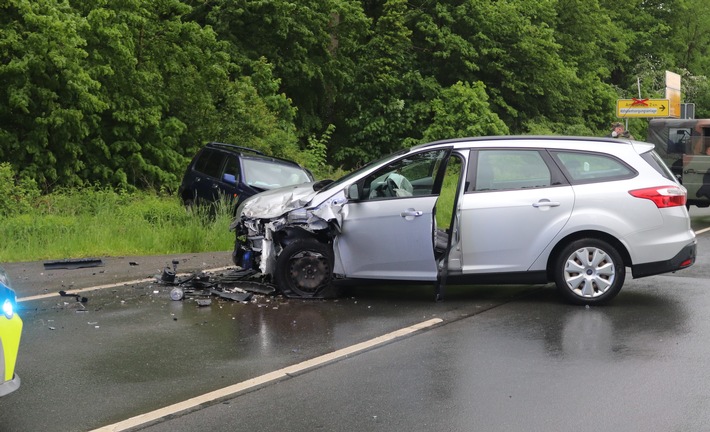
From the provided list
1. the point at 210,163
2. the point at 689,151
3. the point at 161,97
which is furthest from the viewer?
the point at 161,97

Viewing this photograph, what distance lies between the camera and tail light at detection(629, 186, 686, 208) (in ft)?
29.1

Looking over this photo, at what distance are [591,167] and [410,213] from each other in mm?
2024

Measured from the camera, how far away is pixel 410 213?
888cm

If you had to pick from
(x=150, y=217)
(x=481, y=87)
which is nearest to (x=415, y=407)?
(x=150, y=217)

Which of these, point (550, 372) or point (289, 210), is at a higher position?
point (289, 210)

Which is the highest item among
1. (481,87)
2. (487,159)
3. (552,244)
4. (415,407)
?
(481,87)

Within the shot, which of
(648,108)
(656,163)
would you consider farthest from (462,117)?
(656,163)

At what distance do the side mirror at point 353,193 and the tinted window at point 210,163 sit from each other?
302 inches

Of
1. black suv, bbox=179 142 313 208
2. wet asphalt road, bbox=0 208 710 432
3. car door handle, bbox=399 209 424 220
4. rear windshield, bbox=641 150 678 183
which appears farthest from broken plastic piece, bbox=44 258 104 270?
rear windshield, bbox=641 150 678 183

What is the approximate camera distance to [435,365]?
675cm

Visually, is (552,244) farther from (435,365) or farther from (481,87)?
(481,87)

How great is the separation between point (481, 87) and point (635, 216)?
83.5ft

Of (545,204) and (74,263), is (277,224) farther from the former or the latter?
(74,263)

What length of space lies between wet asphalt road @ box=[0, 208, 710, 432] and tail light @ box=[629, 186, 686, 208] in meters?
1.09
